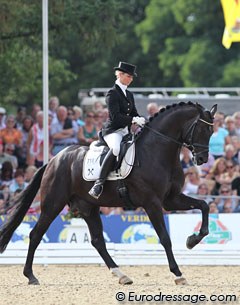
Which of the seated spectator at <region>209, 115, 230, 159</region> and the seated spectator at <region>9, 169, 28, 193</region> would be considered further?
the seated spectator at <region>209, 115, 230, 159</region>

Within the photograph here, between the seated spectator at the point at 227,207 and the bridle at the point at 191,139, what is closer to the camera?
the bridle at the point at 191,139

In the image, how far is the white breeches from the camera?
37.1 feet

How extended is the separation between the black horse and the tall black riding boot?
6.3 inches

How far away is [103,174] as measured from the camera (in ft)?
37.3

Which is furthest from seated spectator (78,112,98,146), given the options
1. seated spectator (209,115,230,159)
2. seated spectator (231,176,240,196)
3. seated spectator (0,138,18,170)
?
seated spectator (231,176,240,196)

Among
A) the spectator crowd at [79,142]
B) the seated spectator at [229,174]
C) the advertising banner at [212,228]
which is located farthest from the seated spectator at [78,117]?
the advertising banner at [212,228]

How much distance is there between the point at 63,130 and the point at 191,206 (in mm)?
7572

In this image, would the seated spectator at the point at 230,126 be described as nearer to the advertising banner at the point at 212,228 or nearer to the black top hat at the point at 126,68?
the advertising banner at the point at 212,228

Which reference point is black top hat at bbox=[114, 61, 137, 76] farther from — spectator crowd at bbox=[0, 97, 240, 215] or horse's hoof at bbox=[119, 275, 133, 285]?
spectator crowd at bbox=[0, 97, 240, 215]

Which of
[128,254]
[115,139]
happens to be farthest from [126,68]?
[128,254]

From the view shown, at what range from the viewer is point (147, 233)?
1513 centimetres

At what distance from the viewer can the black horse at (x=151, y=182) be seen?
1105cm

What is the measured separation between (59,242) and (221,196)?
2918 millimetres

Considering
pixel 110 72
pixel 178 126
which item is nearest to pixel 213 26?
pixel 110 72
